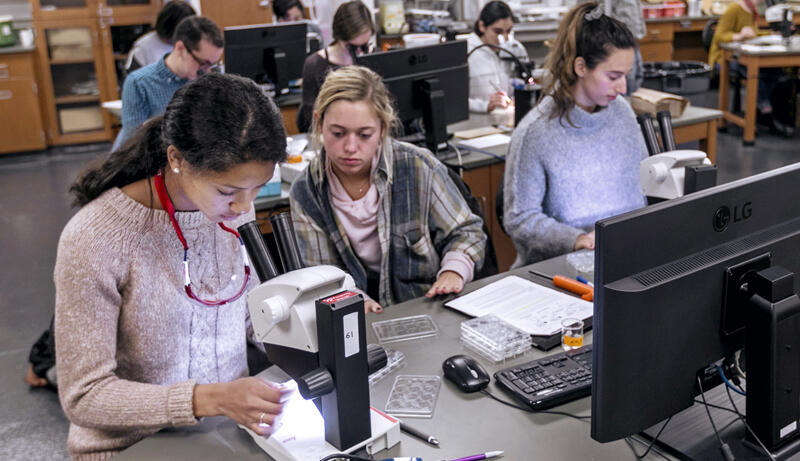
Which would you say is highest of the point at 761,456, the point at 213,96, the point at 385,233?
the point at 213,96

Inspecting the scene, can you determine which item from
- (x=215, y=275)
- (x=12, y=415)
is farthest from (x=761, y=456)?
(x=12, y=415)

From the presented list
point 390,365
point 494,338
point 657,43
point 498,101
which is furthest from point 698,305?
point 657,43

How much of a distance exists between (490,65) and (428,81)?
1303 mm

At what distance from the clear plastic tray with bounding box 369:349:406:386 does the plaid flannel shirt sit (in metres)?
0.56

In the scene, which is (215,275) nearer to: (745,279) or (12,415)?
(745,279)

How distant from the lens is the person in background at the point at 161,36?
4.27 meters

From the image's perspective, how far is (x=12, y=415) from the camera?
259 centimetres

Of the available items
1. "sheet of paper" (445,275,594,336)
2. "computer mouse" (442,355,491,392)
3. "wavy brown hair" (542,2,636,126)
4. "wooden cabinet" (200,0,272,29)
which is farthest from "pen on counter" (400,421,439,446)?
"wooden cabinet" (200,0,272,29)

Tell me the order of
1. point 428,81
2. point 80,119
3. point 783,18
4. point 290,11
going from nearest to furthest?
point 428,81, point 290,11, point 783,18, point 80,119

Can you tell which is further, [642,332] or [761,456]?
[761,456]

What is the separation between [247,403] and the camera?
1.14 m

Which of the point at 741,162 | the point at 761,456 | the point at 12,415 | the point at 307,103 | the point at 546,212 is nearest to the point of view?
the point at 761,456

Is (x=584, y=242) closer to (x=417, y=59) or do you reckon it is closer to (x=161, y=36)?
(x=417, y=59)

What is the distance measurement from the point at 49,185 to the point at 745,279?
5.40 metres
